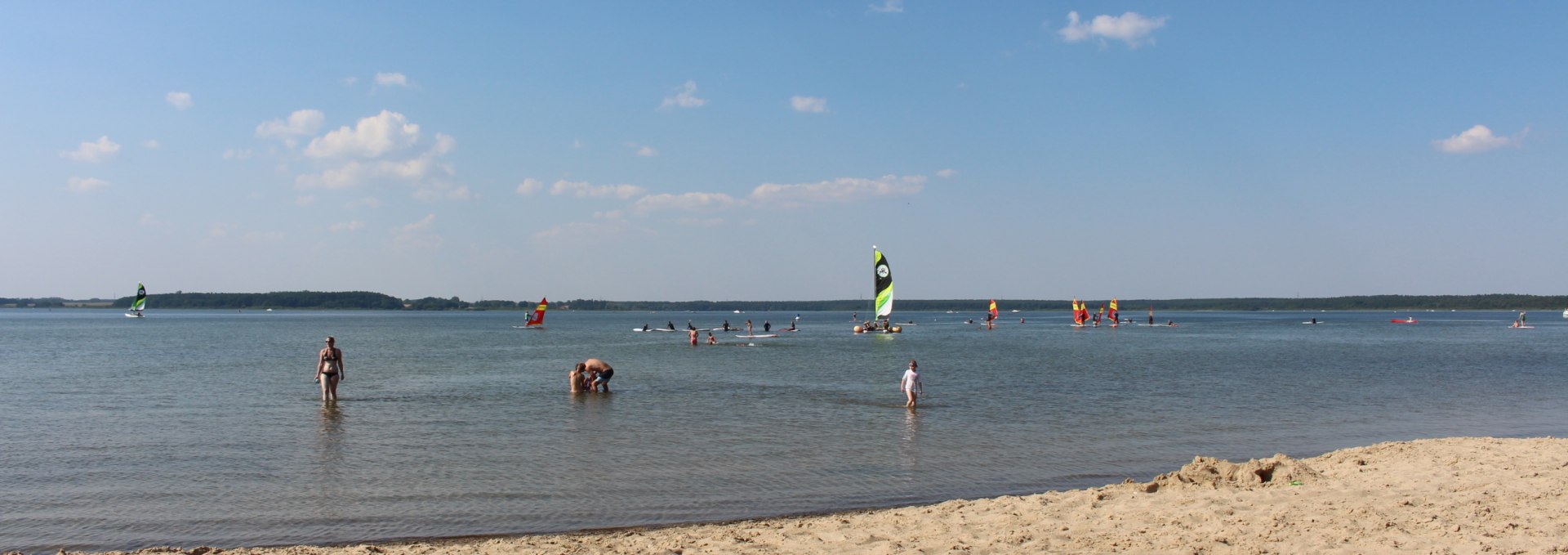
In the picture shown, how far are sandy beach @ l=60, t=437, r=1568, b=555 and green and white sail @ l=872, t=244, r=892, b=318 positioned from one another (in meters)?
42.0

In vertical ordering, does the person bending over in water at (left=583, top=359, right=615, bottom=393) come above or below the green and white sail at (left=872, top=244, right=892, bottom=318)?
below

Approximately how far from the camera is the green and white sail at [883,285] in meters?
52.8

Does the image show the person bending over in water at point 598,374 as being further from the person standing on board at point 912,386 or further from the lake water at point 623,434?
the person standing on board at point 912,386

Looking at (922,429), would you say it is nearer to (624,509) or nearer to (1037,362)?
(624,509)

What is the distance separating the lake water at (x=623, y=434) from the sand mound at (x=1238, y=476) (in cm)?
147

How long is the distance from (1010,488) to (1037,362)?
2542cm

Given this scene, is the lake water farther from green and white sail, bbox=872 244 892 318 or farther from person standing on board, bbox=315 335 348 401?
green and white sail, bbox=872 244 892 318

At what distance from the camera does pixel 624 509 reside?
1022 cm

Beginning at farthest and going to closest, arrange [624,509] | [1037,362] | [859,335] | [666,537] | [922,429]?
[859,335] → [1037,362] → [922,429] → [624,509] → [666,537]

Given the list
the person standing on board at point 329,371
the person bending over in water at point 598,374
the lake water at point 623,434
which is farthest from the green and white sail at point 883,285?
the person standing on board at point 329,371

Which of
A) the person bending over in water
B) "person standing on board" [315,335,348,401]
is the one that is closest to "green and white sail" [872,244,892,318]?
the person bending over in water

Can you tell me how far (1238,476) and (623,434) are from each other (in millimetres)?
9364

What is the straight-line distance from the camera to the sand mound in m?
10.0

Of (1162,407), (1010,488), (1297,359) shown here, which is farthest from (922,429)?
(1297,359)
